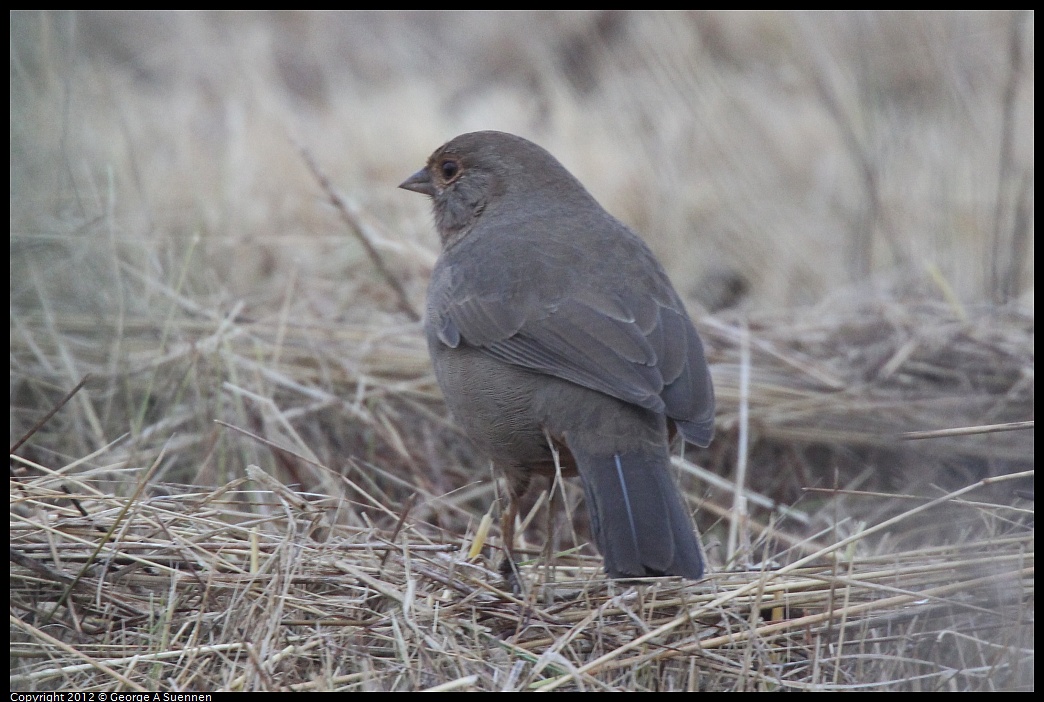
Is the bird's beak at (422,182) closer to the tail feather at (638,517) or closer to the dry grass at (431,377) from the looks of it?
the dry grass at (431,377)

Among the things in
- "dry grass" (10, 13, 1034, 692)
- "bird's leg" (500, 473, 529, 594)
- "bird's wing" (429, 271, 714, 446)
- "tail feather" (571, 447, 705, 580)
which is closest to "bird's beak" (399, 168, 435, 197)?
"dry grass" (10, 13, 1034, 692)

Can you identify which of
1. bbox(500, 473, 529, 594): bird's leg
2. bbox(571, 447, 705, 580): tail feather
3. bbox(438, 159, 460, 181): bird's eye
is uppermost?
bbox(438, 159, 460, 181): bird's eye

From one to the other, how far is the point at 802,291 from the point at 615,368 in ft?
13.2

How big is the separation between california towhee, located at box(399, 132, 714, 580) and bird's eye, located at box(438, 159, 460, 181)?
12.1 inches

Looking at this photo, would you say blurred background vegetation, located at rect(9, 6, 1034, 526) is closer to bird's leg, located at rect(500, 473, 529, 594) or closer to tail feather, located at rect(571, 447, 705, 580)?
bird's leg, located at rect(500, 473, 529, 594)

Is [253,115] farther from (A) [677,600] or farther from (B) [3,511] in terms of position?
(A) [677,600]

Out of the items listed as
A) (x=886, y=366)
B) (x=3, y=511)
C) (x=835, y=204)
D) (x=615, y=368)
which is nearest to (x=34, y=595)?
(x=3, y=511)

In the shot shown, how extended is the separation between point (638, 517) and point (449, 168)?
2.01m

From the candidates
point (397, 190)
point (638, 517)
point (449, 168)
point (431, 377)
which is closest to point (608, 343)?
point (638, 517)

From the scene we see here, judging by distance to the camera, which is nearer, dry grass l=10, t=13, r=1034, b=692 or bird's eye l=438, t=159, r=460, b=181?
dry grass l=10, t=13, r=1034, b=692

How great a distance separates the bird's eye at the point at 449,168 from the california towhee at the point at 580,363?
1.01ft

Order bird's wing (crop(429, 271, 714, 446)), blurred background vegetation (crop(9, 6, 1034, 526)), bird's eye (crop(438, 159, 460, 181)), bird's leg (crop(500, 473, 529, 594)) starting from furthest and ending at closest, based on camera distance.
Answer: blurred background vegetation (crop(9, 6, 1034, 526)) < bird's eye (crop(438, 159, 460, 181)) < bird's leg (crop(500, 473, 529, 594)) < bird's wing (crop(429, 271, 714, 446))

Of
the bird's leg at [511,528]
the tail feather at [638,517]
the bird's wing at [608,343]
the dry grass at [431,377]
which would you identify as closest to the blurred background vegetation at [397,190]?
the dry grass at [431,377]

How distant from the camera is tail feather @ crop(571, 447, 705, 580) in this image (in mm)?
3020
